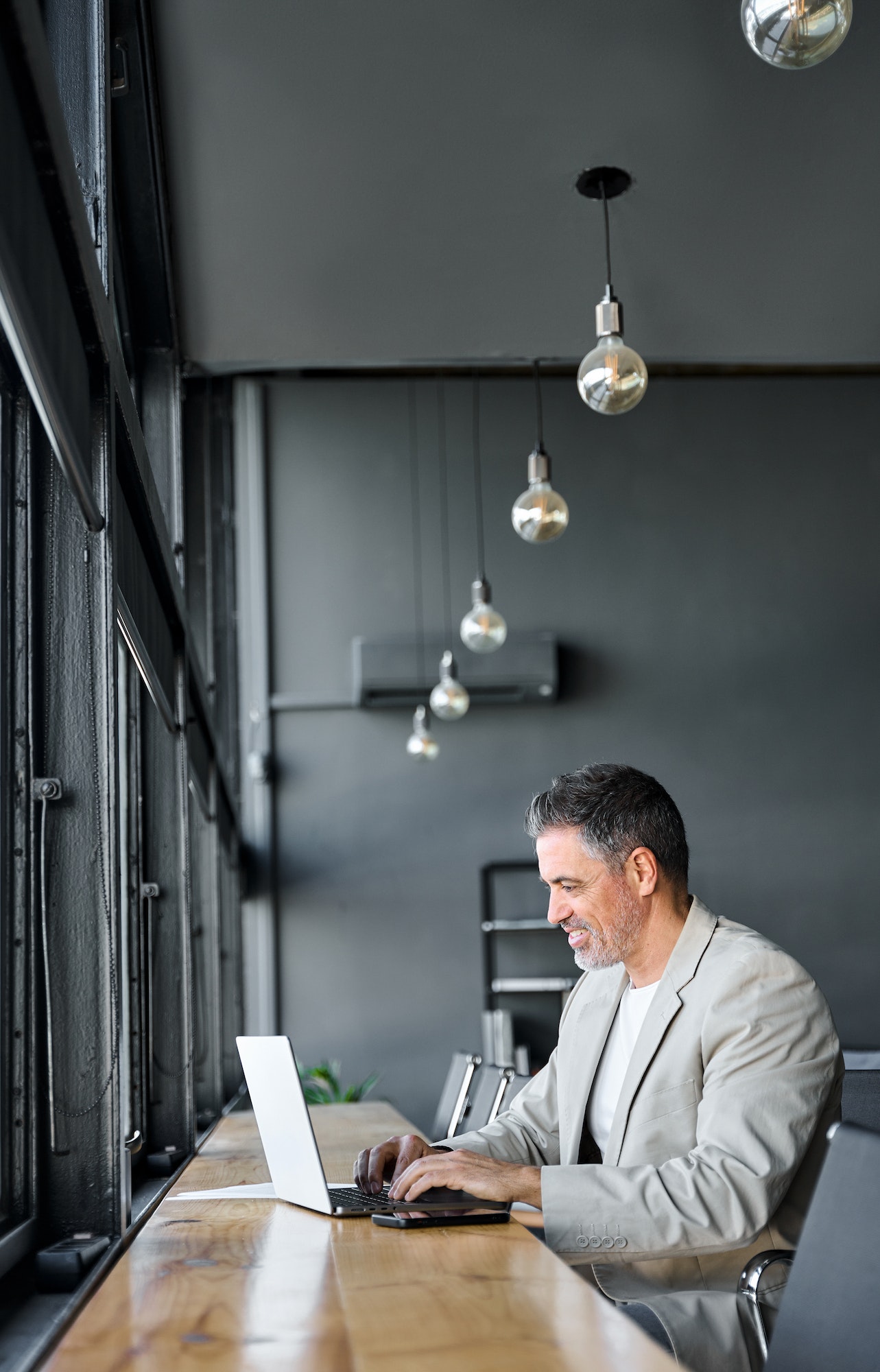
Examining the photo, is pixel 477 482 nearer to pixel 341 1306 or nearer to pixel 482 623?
pixel 482 623

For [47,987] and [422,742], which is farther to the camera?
[422,742]

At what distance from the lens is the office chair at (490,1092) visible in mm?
Result: 3545

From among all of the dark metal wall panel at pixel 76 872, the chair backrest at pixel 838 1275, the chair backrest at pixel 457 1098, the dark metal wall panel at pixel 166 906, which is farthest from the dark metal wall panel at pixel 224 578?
the chair backrest at pixel 838 1275

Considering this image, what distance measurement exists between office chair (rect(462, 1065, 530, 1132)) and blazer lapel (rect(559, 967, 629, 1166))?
0.97 meters

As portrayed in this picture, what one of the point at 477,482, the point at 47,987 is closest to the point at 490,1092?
the point at 47,987

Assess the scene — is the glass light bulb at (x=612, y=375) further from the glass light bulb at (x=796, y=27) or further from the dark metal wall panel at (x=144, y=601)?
the dark metal wall panel at (x=144, y=601)

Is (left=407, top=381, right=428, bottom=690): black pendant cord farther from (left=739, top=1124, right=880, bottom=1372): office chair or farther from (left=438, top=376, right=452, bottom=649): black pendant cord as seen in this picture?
(left=739, top=1124, right=880, bottom=1372): office chair

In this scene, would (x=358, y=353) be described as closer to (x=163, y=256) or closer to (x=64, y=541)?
(x=163, y=256)

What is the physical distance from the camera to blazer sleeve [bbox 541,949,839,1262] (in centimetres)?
183

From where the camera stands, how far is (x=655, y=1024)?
212 cm

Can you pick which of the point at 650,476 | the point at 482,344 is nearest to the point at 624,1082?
the point at 482,344

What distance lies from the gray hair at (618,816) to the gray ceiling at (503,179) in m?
2.04

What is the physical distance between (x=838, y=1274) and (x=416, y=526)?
708 cm

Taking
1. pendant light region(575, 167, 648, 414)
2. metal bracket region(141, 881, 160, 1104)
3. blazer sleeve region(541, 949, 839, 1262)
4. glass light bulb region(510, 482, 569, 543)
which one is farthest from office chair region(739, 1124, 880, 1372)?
glass light bulb region(510, 482, 569, 543)
